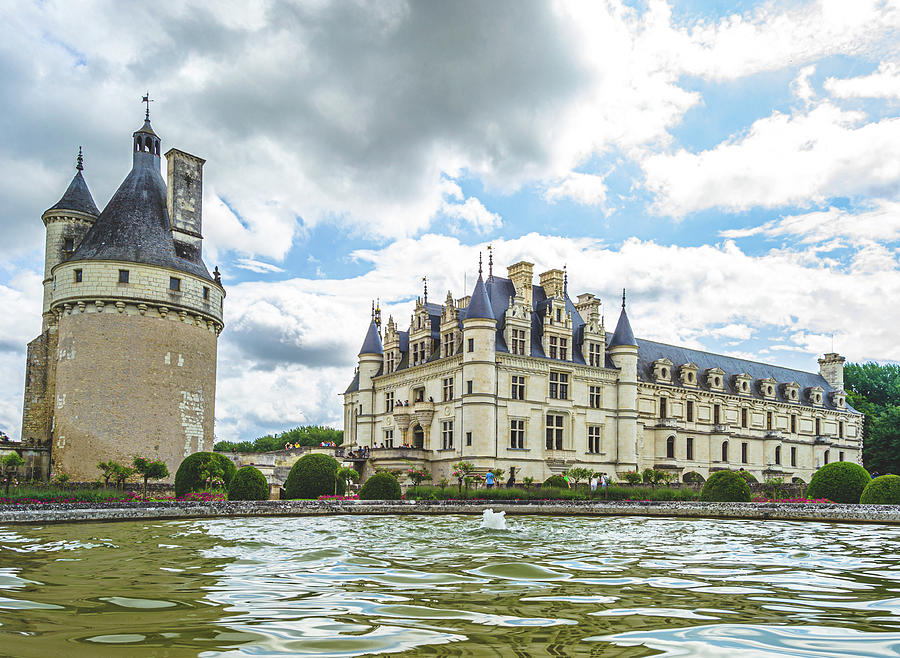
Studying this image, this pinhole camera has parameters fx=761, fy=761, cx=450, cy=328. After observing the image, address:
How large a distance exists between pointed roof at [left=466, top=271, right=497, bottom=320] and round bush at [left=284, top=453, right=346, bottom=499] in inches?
575

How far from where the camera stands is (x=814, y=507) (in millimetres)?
23344

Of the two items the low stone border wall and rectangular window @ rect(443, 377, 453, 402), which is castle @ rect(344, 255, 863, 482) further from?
the low stone border wall

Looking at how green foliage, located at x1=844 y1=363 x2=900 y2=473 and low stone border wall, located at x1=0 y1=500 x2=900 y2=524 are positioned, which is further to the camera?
green foliage, located at x1=844 y1=363 x2=900 y2=473

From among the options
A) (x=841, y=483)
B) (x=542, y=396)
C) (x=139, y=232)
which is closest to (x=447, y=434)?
(x=542, y=396)

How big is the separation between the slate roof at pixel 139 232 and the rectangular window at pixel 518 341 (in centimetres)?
1707

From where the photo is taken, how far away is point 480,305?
138ft

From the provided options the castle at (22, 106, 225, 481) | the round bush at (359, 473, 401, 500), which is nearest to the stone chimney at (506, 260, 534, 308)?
the castle at (22, 106, 225, 481)

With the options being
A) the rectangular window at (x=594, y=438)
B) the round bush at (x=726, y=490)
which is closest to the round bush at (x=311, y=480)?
the round bush at (x=726, y=490)

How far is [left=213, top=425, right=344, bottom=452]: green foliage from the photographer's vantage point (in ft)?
288

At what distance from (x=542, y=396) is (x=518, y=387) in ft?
5.71

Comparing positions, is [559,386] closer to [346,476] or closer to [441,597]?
[346,476]

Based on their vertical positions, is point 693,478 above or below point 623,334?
below

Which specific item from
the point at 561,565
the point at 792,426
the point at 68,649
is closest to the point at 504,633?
the point at 68,649

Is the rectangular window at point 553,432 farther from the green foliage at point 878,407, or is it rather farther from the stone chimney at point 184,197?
the green foliage at point 878,407
